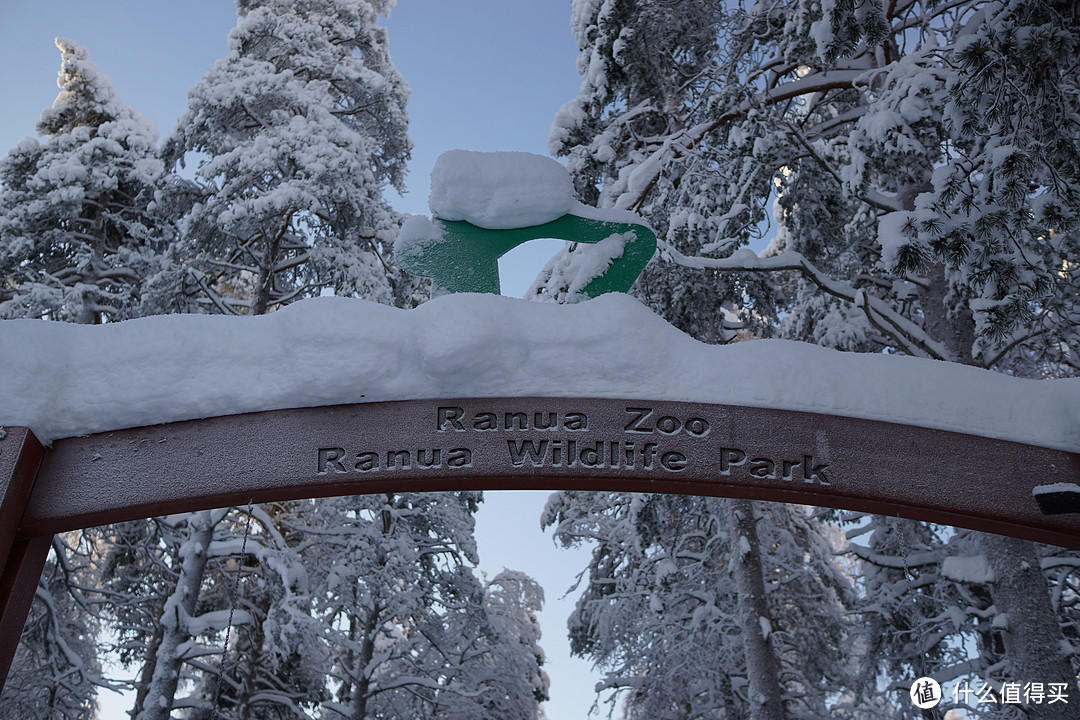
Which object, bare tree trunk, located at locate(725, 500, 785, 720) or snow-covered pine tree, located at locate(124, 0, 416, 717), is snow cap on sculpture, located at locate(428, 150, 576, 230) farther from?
bare tree trunk, located at locate(725, 500, 785, 720)

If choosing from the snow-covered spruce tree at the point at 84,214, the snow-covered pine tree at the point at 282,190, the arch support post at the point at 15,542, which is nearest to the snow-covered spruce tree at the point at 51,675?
the snow-covered pine tree at the point at 282,190

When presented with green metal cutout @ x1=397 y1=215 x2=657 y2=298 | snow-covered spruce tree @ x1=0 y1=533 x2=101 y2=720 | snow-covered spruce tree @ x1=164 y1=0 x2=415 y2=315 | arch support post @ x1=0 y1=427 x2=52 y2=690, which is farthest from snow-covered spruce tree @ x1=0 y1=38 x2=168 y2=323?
green metal cutout @ x1=397 y1=215 x2=657 y2=298

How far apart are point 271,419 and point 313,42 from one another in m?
11.0

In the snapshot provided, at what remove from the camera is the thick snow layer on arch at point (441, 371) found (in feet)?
9.23

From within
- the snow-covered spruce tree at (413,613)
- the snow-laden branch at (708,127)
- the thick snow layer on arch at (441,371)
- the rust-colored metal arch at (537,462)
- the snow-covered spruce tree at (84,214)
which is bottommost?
the rust-colored metal arch at (537,462)

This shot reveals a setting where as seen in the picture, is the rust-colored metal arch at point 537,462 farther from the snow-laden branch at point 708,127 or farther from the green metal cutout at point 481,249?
the snow-laden branch at point 708,127

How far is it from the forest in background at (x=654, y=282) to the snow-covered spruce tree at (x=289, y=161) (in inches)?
1.9

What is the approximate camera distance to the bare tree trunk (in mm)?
8984

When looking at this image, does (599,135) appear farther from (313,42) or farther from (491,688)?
(491,688)

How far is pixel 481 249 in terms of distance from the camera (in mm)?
3301

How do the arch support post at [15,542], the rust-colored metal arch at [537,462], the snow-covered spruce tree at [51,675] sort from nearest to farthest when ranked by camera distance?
1. the arch support post at [15,542]
2. the rust-colored metal arch at [537,462]
3. the snow-covered spruce tree at [51,675]

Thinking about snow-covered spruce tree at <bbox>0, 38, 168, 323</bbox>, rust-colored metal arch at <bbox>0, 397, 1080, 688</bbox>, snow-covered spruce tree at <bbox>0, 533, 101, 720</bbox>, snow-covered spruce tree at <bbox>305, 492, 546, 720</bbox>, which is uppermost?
snow-covered spruce tree at <bbox>0, 38, 168, 323</bbox>

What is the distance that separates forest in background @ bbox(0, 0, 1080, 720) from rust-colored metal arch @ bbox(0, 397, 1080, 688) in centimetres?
246

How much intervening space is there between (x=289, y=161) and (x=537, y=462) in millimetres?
8899
